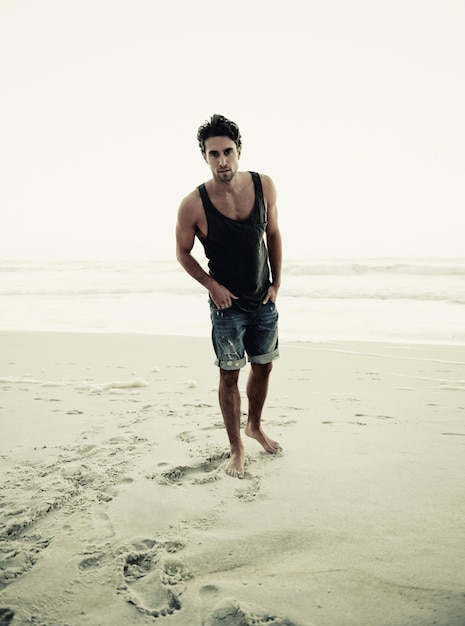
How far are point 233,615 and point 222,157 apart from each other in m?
2.05

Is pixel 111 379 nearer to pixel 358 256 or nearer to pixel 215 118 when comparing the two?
pixel 215 118

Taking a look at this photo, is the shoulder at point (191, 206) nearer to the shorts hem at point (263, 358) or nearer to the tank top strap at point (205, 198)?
the tank top strap at point (205, 198)

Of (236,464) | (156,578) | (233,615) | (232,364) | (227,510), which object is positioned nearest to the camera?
(233,615)

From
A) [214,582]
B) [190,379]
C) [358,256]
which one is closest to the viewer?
[214,582]

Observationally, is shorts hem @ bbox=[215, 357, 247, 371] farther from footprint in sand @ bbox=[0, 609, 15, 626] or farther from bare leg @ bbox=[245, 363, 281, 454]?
footprint in sand @ bbox=[0, 609, 15, 626]

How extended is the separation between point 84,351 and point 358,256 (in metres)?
22.2

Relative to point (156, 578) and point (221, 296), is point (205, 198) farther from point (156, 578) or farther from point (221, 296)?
point (156, 578)

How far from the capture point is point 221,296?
257cm

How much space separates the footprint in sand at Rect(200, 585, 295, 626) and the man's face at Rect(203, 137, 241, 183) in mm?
1931

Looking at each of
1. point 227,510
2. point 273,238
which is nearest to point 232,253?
point 273,238

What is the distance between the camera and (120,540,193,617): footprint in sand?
1.52m

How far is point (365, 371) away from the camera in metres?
4.86

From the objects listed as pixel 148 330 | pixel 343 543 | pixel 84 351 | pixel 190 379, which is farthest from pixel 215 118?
pixel 148 330

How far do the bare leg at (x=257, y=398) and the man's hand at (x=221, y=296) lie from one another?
0.48m
